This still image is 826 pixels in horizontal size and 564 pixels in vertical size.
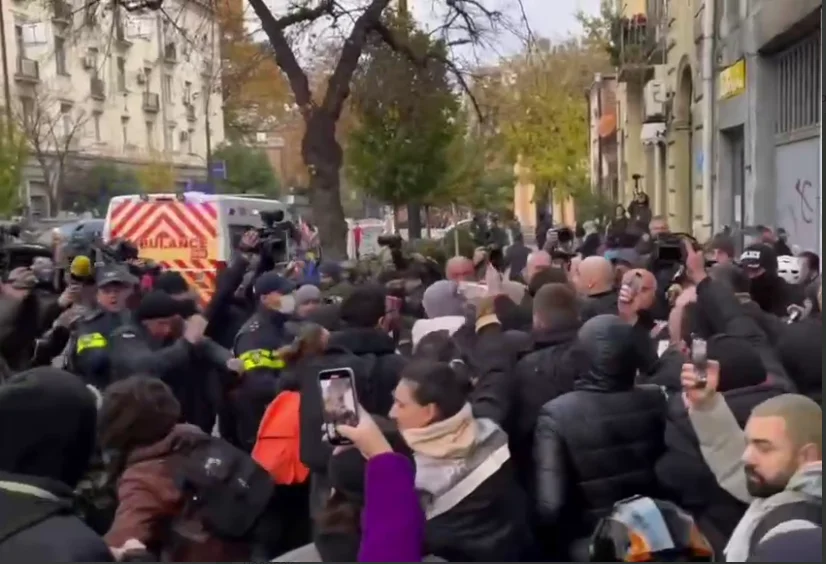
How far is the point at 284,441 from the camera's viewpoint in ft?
15.9

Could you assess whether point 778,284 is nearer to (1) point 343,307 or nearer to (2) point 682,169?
(1) point 343,307

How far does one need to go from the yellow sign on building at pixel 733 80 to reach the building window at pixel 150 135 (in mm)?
36500

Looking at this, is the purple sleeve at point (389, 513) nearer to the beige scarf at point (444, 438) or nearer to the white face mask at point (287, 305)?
the beige scarf at point (444, 438)

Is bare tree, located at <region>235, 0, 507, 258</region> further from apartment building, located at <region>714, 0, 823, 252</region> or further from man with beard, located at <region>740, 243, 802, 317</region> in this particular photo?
man with beard, located at <region>740, 243, 802, 317</region>

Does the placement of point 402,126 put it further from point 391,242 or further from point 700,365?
point 700,365

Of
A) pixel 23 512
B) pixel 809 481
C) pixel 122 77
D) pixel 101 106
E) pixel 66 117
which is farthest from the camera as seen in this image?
pixel 101 106

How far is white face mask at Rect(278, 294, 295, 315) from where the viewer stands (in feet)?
21.3

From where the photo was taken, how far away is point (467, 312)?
6.34 m

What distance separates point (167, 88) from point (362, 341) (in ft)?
161

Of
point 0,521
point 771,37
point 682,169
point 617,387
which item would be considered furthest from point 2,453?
point 682,169

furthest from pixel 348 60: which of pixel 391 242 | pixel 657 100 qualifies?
pixel 657 100

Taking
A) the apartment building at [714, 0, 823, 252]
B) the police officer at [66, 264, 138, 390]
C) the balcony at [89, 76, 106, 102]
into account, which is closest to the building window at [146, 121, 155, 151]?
the balcony at [89, 76, 106, 102]

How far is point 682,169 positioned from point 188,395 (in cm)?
2002

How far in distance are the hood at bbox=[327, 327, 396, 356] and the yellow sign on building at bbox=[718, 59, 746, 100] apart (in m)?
13.9
